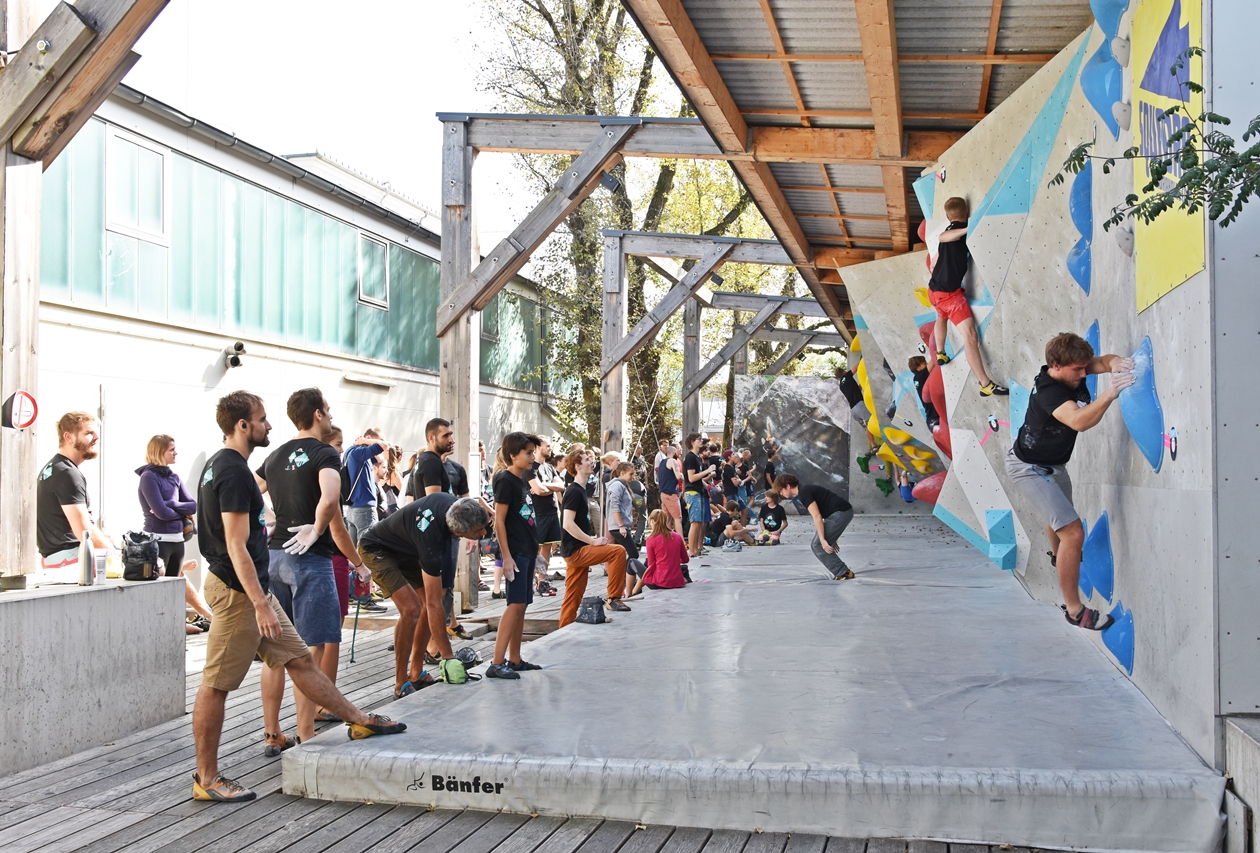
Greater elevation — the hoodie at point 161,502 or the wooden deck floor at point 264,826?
the hoodie at point 161,502

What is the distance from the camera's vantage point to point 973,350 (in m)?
8.69

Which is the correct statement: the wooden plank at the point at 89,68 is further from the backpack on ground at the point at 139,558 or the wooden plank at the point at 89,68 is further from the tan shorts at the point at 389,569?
the tan shorts at the point at 389,569

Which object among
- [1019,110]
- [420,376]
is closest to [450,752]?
[1019,110]

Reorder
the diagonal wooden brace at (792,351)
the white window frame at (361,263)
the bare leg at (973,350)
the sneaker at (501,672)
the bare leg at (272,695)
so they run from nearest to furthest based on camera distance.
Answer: the bare leg at (272,695) → the sneaker at (501,672) → the bare leg at (973,350) → the white window frame at (361,263) → the diagonal wooden brace at (792,351)

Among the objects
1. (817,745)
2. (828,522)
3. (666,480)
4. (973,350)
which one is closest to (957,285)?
(973,350)

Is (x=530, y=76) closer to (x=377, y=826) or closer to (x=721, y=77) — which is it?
(x=721, y=77)

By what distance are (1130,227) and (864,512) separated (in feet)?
66.8

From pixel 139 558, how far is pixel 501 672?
2133mm

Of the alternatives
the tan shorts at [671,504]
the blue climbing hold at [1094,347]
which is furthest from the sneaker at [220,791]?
the tan shorts at [671,504]

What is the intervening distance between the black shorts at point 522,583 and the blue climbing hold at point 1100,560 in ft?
10.3

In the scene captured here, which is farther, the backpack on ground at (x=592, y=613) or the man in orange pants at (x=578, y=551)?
the backpack on ground at (x=592, y=613)

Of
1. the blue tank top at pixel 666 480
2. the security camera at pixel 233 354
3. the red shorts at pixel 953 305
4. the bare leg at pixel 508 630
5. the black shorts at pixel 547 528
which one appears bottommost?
the bare leg at pixel 508 630

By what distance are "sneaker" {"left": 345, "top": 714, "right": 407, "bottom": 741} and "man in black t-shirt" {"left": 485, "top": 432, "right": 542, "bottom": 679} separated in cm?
120

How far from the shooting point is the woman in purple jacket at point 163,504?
7.98 meters
